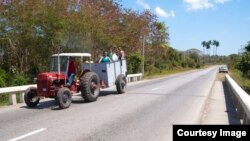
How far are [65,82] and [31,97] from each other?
54.3 inches

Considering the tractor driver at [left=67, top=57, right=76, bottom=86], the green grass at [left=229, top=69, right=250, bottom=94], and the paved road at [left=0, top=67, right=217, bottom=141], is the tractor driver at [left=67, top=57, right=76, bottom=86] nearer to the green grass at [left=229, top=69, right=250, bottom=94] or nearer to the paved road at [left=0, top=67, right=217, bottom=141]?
the paved road at [left=0, top=67, right=217, bottom=141]

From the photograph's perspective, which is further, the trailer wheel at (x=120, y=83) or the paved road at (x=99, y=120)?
the trailer wheel at (x=120, y=83)

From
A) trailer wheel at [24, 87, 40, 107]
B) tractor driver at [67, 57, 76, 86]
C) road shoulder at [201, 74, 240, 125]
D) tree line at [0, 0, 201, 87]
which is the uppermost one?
tree line at [0, 0, 201, 87]

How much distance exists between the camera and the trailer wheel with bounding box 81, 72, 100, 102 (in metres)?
15.6

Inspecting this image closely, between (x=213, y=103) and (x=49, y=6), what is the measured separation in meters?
14.5

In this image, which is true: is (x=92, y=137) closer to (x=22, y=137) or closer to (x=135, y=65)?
(x=22, y=137)

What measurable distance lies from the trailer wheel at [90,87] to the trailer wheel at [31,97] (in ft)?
5.92

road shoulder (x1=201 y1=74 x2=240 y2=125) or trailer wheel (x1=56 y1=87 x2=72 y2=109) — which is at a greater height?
trailer wheel (x1=56 y1=87 x2=72 y2=109)

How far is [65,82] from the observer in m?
15.2

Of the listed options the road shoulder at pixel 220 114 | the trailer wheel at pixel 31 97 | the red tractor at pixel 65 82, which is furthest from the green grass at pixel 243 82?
the trailer wheel at pixel 31 97

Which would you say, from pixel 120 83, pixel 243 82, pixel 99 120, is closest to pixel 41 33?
pixel 120 83

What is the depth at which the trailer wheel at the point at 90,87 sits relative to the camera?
1557 centimetres

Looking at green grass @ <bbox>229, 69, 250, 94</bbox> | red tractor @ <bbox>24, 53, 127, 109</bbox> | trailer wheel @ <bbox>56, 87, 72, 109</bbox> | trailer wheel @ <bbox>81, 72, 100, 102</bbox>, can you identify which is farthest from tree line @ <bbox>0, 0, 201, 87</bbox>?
green grass @ <bbox>229, 69, 250, 94</bbox>

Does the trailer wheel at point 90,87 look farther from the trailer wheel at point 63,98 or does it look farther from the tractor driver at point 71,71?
the trailer wheel at point 63,98
